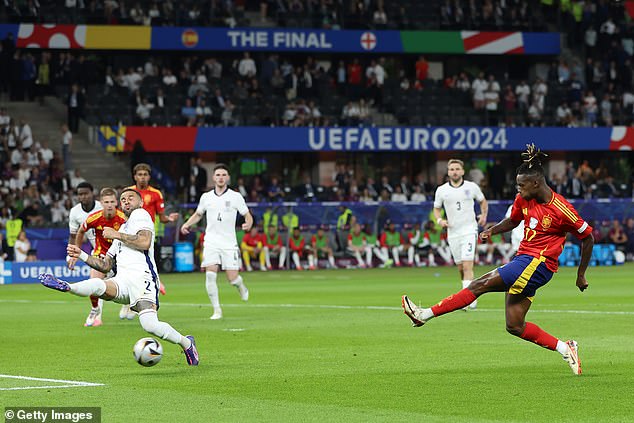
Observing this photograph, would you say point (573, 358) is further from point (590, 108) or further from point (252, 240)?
point (590, 108)

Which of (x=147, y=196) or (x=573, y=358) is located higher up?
(x=147, y=196)

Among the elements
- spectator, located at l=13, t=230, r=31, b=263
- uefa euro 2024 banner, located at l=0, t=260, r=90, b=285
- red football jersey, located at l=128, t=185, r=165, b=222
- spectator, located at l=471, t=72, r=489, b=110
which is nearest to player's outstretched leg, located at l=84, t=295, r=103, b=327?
red football jersey, located at l=128, t=185, r=165, b=222

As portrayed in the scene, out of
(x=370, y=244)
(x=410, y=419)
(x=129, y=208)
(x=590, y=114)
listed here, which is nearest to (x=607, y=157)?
(x=590, y=114)

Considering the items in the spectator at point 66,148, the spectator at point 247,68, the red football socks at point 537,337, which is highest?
the spectator at point 247,68

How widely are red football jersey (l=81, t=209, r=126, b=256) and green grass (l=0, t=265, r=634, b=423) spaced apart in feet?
4.18

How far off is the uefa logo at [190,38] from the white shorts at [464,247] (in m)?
30.6

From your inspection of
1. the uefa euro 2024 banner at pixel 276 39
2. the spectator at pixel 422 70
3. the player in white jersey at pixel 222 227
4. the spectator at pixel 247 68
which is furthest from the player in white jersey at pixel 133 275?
the spectator at pixel 422 70

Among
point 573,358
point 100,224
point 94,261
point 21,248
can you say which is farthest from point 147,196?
point 21,248

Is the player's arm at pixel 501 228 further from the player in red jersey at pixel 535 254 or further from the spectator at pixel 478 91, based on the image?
the spectator at pixel 478 91

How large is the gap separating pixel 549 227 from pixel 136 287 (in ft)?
14.7

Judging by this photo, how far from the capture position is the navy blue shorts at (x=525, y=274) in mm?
13008

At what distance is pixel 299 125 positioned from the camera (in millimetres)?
49844

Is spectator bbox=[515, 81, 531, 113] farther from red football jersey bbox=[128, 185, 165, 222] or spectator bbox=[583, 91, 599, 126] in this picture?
red football jersey bbox=[128, 185, 165, 222]

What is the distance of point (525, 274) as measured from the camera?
42.7 ft
